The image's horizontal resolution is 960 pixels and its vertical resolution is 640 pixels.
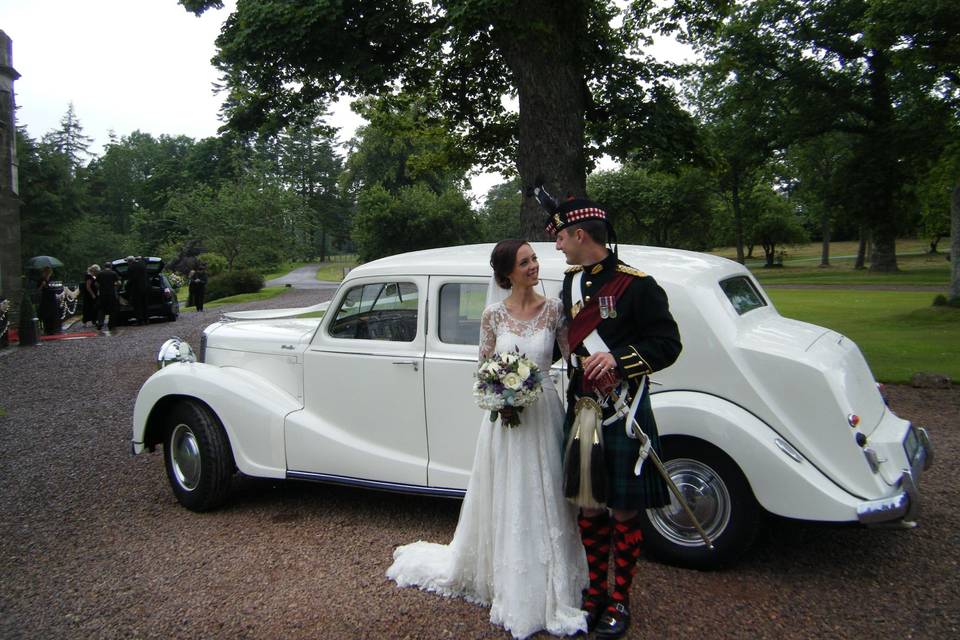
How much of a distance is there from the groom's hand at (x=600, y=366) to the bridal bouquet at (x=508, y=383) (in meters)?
0.26

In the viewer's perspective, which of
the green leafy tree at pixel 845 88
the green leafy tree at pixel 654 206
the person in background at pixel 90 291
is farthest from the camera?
the green leafy tree at pixel 654 206

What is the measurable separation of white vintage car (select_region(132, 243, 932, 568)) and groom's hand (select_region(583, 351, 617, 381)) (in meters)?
0.52

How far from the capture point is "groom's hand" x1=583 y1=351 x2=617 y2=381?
2809 mm

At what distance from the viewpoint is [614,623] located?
3.08 m

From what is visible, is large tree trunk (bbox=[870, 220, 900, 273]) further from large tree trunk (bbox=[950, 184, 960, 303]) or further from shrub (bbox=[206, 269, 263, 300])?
shrub (bbox=[206, 269, 263, 300])

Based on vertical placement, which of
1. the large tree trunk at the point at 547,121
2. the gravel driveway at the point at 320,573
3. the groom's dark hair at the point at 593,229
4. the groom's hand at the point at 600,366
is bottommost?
the gravel driveway at the point at 320,573

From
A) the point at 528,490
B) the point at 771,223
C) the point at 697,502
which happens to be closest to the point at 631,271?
the point at 528,490

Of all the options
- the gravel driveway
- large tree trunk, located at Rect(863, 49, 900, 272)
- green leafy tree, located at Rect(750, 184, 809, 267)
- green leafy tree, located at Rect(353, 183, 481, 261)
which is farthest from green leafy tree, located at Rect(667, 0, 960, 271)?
the gravel driveway

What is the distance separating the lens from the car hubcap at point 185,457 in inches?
197

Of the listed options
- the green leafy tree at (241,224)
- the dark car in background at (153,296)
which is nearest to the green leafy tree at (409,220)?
the green leafy tree at (241,224)

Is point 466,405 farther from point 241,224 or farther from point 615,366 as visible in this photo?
point 241,224

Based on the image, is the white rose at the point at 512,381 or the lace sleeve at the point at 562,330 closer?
the white rose at the point at 512,381

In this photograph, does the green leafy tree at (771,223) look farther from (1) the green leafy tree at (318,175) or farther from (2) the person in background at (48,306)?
(1) the green leafy tree at (318,175)

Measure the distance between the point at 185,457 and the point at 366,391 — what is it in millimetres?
1591
